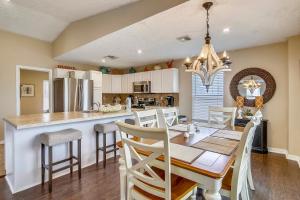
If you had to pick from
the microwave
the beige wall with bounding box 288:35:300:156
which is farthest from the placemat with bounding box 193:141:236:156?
the microwave

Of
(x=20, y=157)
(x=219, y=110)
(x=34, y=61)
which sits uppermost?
(x=34, y=61)

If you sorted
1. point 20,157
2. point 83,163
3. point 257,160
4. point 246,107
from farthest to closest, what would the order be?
point 246,107 < point 257,160 < point 83,163 < point 20,157

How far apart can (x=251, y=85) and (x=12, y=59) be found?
6.21 m

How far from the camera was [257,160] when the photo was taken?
3324mm

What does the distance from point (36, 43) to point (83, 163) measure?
400 centimetres

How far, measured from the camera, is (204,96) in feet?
15.9

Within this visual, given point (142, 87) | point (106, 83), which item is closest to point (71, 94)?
point (106, 83)

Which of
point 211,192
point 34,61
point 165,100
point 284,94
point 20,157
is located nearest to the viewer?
point 211,192

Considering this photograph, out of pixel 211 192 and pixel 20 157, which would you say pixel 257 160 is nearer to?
pixel 211 192

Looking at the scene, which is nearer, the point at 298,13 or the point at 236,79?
the point at 298,13

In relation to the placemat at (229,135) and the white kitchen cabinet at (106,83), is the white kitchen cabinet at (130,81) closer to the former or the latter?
A: the white kitchen cabinet at (106,83)

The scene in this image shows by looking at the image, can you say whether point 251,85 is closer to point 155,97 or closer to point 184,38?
point 184,38

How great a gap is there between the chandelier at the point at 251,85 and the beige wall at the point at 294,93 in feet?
2.08

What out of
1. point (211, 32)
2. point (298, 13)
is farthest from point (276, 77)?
point (211, 32)
